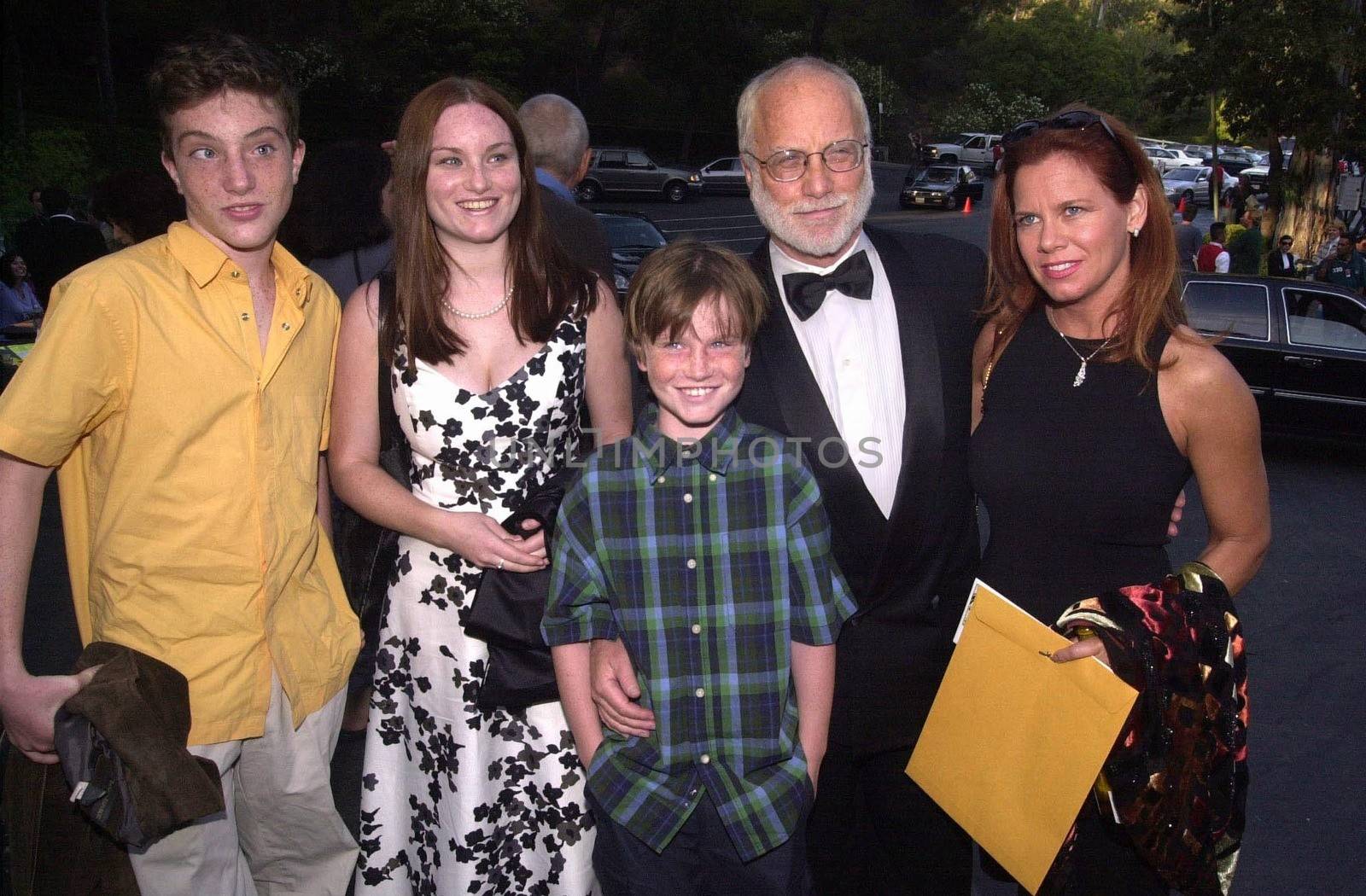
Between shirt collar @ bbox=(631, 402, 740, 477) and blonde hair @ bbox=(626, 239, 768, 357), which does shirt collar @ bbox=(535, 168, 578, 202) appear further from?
shirt collar @ bbox=(631, 402, 740, 477)

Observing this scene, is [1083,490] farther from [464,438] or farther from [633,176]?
[633,176]

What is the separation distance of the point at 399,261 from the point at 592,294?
19.2 inches

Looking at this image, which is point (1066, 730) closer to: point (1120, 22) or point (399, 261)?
point (399, 261)

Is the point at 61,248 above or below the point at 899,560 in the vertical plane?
above

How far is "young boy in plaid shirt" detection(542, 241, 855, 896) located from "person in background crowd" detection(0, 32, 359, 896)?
2.20ft

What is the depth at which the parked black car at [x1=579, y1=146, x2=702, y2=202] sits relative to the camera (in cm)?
3278

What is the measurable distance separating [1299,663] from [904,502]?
161 inches

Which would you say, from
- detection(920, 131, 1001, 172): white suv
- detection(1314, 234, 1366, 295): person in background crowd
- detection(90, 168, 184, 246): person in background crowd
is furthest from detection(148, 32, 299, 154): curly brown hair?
detection(920, 131, 1001, 172): white suv

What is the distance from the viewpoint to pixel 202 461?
2244 mm

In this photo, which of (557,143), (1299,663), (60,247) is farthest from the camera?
(60,247)

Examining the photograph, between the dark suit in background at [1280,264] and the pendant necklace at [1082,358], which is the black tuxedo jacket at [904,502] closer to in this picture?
the pendant necklace at [1082,358]

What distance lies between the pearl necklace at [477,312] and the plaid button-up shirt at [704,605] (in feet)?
1.89

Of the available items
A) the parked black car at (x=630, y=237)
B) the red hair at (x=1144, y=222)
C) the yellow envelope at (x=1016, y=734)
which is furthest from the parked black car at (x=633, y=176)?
the yellow envelope at (x=1016, y=734)

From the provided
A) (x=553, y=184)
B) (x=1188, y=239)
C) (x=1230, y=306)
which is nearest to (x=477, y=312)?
(x=553, y=184)
